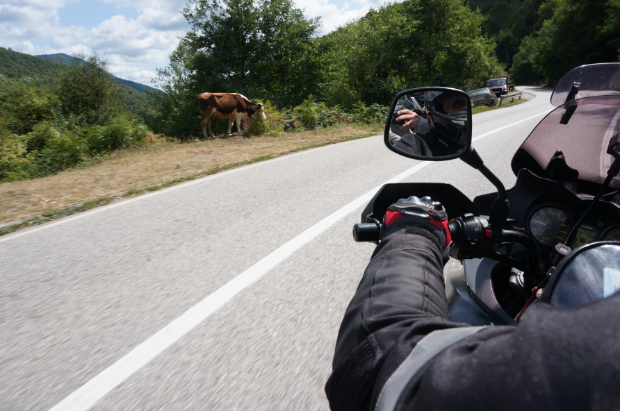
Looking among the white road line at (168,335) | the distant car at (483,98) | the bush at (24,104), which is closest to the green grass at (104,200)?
the white road line at (168,335)

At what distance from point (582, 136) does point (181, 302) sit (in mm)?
3100

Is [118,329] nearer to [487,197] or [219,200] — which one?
[487,197]

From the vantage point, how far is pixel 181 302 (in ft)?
10.1

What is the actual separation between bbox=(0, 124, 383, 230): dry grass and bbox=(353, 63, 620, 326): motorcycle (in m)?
5.92

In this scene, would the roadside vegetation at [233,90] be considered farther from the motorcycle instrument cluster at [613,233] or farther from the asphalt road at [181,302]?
the motorcycle instrument cluster at [613,233]

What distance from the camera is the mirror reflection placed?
175 cm

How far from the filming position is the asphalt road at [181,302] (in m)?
2.17

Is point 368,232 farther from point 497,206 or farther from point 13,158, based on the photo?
point 13,158

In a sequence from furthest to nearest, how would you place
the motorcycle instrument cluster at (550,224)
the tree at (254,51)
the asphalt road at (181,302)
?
the tree at (254,51) → the asphalt road at (181,302) → the motorcycle instrument cluster at (550,224)

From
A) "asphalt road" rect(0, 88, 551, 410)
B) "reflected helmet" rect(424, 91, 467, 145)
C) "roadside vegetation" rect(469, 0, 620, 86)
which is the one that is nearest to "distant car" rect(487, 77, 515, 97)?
"roadside vegetation" rect(469, 0, 620, 86)

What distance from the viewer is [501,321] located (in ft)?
4.84

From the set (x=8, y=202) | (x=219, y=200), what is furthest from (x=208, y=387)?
(x=8, y=202)

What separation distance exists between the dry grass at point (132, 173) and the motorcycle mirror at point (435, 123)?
5857mm

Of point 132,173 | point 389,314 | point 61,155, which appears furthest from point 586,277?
point 61,155
